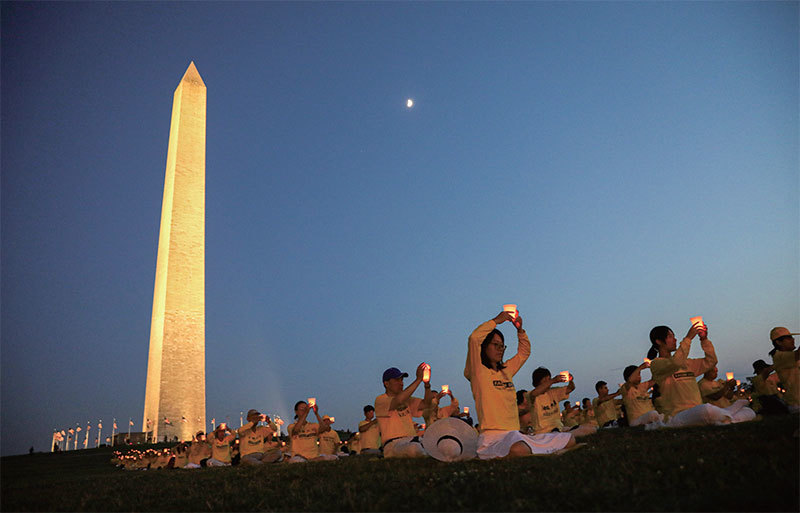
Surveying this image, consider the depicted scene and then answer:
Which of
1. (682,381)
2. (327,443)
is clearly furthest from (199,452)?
(682,381)

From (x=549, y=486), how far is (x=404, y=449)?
4740 millimetres

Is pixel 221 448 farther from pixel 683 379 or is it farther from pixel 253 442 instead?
pixel 683 379

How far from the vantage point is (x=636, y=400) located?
12703 millimetres

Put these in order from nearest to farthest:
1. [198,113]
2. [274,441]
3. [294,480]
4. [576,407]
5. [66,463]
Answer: [294,480], [274,441], [576,407], [66,463], [198,113]

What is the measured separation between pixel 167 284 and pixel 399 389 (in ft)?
96.1

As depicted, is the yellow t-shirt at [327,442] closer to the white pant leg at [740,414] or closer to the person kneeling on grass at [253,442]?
the person kneeling on grass at [253,442]

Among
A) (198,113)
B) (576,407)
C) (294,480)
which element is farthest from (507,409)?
(198,113)

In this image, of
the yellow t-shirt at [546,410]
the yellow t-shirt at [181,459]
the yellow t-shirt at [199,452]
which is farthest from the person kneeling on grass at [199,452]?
the yellow t-shirt at [546,410]

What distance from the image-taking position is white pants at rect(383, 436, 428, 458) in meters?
8.70

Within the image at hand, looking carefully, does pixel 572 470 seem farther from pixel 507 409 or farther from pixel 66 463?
pixel 66 463

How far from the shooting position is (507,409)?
6914mm

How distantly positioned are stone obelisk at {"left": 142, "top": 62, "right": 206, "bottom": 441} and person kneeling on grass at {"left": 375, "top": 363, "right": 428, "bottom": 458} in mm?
27859

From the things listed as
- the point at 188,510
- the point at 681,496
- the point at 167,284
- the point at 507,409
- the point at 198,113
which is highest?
the point at 198,113

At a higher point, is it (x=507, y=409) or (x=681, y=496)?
(x=507, y=409)
